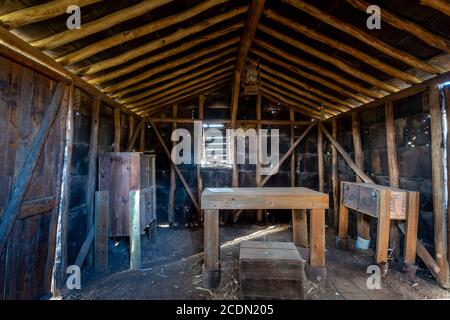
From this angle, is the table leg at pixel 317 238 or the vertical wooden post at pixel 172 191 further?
the vertical wooden post at pixel 172 191

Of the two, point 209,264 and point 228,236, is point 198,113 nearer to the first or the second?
point 228,236

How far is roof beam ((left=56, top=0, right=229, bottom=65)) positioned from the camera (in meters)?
2.94

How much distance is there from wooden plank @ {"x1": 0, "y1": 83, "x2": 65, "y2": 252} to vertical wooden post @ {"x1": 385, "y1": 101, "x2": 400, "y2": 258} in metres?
5.00

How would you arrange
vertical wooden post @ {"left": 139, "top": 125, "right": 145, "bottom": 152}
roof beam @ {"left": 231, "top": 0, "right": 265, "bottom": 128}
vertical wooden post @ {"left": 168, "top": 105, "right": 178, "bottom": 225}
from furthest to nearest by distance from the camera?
vertical wooden post @ {"left": 168, "top": 105, "right": 178, "bottom": 225}, vertical wooden post @ {"left": 139, "top": 125, "right": 145, "bottom": 152}, roof beam @ {"left": 231, "top": 0, "right": 265, "bottom": 128}

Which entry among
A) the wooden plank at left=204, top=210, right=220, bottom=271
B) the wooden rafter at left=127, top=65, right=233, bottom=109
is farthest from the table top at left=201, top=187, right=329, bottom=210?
the wooden rafter at left=127, top=65, right=233, bottom=109

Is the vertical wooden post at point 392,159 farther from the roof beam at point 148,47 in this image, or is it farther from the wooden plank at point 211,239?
the wooden plank at point 211,239

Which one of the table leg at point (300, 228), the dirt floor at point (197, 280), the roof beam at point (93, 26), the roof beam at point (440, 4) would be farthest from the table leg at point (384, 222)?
the roof beam at point (93, 26)

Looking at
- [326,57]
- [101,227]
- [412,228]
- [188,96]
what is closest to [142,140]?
[188,96]

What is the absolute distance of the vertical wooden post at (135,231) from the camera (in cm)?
388

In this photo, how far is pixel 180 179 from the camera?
6773 mm

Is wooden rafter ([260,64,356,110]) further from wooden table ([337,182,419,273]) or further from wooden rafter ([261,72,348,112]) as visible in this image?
wooden table ([337,182,419,273])

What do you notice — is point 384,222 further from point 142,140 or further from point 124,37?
point 142,140

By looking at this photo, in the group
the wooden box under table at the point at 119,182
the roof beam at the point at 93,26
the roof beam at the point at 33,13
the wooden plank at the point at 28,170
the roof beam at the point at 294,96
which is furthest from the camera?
the roof beam at the point at 294,96

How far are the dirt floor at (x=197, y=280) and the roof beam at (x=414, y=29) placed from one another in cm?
304
